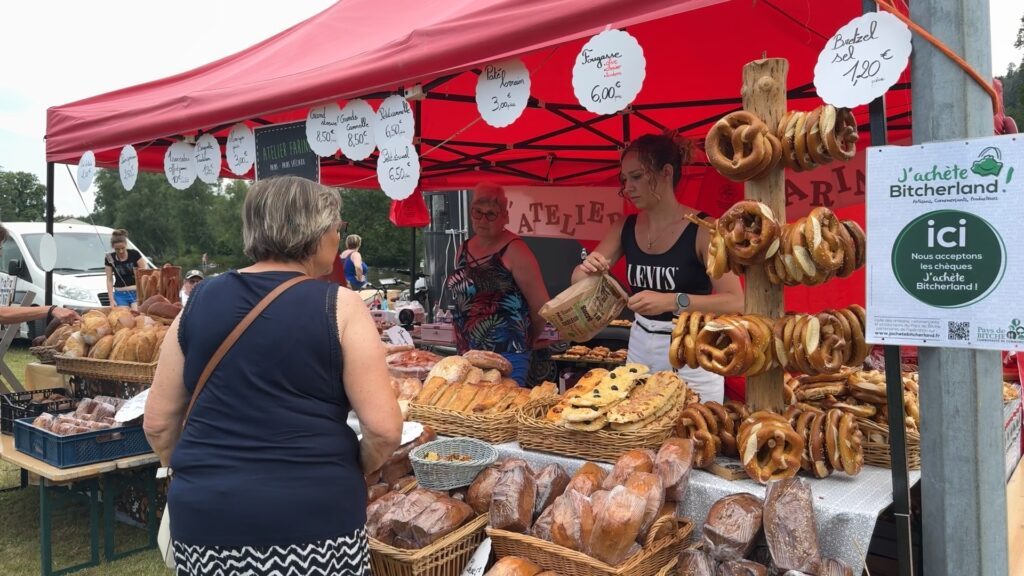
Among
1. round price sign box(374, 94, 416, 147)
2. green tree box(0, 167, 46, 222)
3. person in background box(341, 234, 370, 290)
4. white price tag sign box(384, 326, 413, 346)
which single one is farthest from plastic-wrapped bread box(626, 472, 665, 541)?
green tree box(0, 167, 46, 222)

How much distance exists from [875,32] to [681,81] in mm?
2991

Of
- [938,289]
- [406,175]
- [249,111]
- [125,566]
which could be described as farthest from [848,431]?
[125,566]

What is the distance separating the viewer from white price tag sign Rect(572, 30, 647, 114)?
2303 millimetres

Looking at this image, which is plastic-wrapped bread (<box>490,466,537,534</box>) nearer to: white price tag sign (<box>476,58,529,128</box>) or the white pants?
the white pants

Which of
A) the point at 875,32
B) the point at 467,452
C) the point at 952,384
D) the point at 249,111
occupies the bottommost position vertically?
the point at 467,452

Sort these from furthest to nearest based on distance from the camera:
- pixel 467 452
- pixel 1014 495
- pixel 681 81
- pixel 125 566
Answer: pixel 681 81, pixel 125 566, pixel 1014 495, pixel 467 452

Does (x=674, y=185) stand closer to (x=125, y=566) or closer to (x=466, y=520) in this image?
(x=466, y=520)

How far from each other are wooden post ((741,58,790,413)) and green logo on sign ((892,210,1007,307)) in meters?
0.45

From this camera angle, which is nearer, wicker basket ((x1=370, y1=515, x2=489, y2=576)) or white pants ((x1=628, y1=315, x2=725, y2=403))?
wicker basket ((x1=370, y1=515, x2=489, y2=576))

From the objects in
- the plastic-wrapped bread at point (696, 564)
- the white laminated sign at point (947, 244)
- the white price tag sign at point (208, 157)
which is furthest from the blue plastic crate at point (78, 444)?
the white laminated sign at point (947, 244)

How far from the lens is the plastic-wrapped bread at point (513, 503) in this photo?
2.08m

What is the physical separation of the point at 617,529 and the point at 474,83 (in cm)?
337

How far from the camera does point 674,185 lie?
316 cm

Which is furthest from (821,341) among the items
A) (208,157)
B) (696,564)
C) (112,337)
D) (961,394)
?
(112,337)
